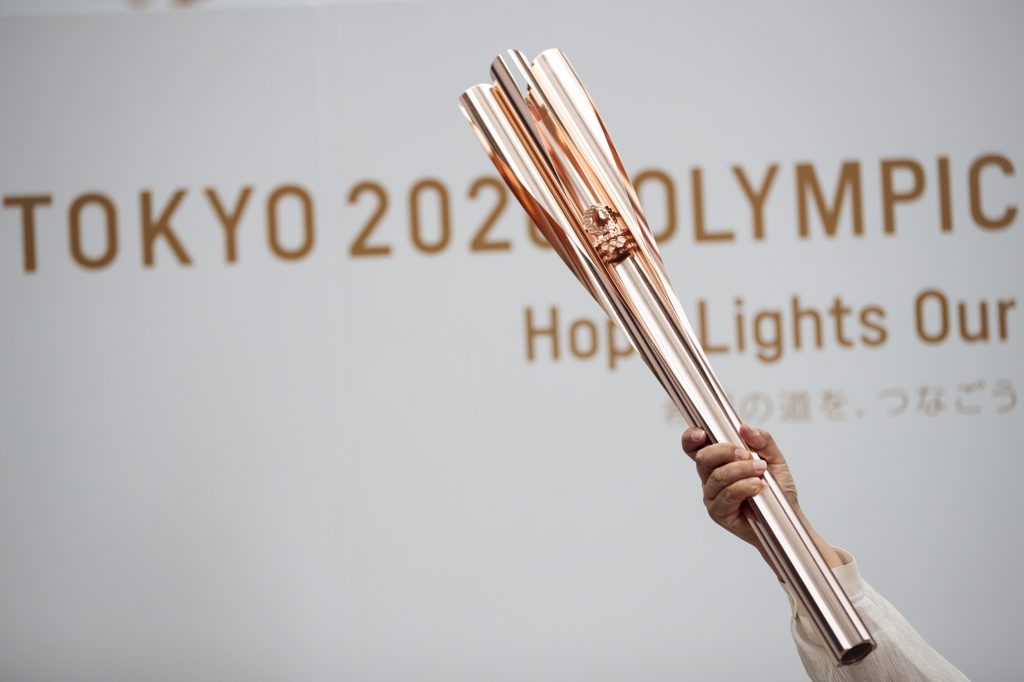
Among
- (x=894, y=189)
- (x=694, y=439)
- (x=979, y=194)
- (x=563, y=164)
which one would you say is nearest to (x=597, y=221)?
(x=563, y=164)

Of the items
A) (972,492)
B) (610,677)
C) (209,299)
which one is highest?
(209,299)

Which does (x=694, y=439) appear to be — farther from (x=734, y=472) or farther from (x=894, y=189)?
(x=894, y=189)

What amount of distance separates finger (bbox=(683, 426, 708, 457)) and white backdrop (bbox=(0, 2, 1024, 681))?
2182 millimetres

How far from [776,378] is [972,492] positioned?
25.7 inches

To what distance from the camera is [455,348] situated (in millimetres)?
3029

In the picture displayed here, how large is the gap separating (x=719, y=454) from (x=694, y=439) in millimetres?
25

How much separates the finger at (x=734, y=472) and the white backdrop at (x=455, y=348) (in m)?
2.20

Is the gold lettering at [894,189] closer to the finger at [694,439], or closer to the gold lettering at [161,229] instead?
the gold lettering at [161,229]

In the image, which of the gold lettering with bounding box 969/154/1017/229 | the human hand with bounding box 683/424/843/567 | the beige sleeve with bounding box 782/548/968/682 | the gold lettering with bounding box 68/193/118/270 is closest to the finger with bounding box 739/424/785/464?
the human hand with bounding box 683/424/843/567

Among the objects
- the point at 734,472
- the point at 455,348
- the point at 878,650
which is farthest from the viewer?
the point at 455,348

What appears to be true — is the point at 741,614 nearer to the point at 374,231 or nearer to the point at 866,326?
the point at 866,326

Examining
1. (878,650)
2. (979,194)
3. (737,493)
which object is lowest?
(878,650)

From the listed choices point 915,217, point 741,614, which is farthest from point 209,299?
point 915,217

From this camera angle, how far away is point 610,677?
9.81ft
